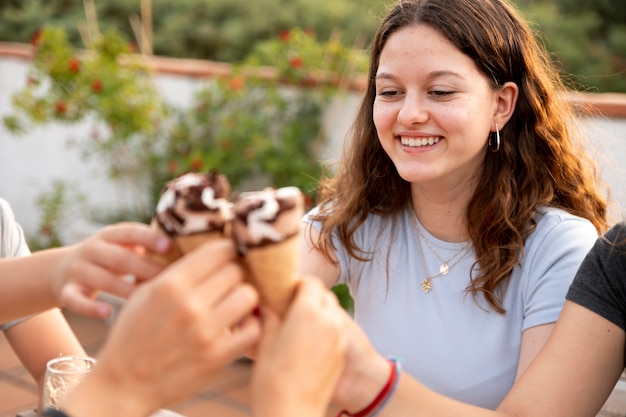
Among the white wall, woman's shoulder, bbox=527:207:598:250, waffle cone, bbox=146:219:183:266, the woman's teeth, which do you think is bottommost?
the white wall

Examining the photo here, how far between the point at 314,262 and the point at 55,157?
13.0 feet

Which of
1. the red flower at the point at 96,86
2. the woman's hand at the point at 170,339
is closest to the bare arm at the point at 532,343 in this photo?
the woman's hand at the point at 170,339

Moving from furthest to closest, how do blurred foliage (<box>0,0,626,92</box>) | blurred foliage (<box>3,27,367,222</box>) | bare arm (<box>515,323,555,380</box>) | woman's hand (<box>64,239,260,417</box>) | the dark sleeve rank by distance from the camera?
blurred foliage (<box>0,0,626,92</box>)
blurred foliage (<box>3,27,367,222</box>)
bare arm (<box>515,323,555,380</box>)
the dark sleeve
woman's hand (<box>64,239,260,417</box>)

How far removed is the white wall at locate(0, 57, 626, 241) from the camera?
4.67 metres

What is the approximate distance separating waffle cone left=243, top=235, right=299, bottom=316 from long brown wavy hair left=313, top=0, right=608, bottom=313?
3.40 ft

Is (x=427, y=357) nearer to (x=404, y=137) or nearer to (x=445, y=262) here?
(x=445, y=262)

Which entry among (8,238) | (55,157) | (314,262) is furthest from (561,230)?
(55,157)

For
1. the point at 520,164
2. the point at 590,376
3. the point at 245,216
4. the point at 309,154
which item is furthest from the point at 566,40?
the point at 245,216

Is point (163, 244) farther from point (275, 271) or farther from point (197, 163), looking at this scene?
point (197, 163)

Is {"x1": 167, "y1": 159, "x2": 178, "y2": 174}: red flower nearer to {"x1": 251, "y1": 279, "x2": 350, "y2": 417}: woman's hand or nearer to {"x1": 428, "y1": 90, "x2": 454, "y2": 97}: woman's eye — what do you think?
{"x1": 428, "y1": 90, "x2": 454, "y2": 97}: woman's eye

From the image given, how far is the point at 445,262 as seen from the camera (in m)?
2.09

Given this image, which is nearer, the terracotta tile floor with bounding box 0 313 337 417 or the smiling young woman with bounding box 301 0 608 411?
the smiling young woman with bounding box 301 0 608 411

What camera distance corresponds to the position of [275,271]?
1.00 m

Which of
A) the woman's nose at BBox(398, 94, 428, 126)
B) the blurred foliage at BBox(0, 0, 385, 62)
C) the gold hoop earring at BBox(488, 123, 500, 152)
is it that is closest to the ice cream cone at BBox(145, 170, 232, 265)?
the woman's nose at BBox(398, 94, 428, 126)
